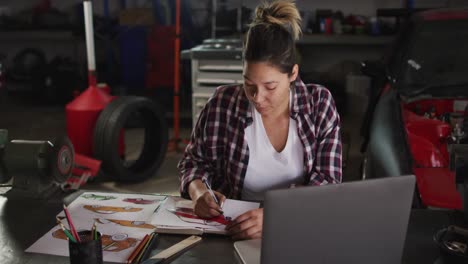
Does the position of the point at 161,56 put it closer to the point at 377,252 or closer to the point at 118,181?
the point at 118,181

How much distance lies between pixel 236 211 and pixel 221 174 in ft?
0.97

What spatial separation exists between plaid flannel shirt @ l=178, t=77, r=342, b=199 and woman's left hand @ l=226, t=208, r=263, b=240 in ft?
1.10

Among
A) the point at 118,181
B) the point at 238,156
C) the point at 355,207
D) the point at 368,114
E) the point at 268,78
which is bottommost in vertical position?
the point at 118,181

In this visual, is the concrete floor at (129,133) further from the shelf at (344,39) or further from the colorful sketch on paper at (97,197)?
the colorful sketch on paper at (97,197)

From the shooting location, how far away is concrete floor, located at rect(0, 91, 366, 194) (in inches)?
138

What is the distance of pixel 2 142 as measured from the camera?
5.24 ft

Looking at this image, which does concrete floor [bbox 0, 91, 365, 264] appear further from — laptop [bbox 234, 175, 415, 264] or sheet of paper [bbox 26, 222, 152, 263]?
laptop [bbox 234, 175, 415, 264]

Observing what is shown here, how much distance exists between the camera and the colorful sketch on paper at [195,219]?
4.44 ft

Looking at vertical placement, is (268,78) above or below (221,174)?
above

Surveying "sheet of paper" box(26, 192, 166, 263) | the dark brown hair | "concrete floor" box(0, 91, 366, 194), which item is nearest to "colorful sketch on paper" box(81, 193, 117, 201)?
"sheet of paper" box(26, 192, 166, 263)

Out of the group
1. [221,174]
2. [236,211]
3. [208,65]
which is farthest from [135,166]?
[236,211]

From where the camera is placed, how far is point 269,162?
1619 mm

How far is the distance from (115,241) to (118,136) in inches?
85.5

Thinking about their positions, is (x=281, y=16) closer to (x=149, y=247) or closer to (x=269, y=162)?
(x=269, y=162)
